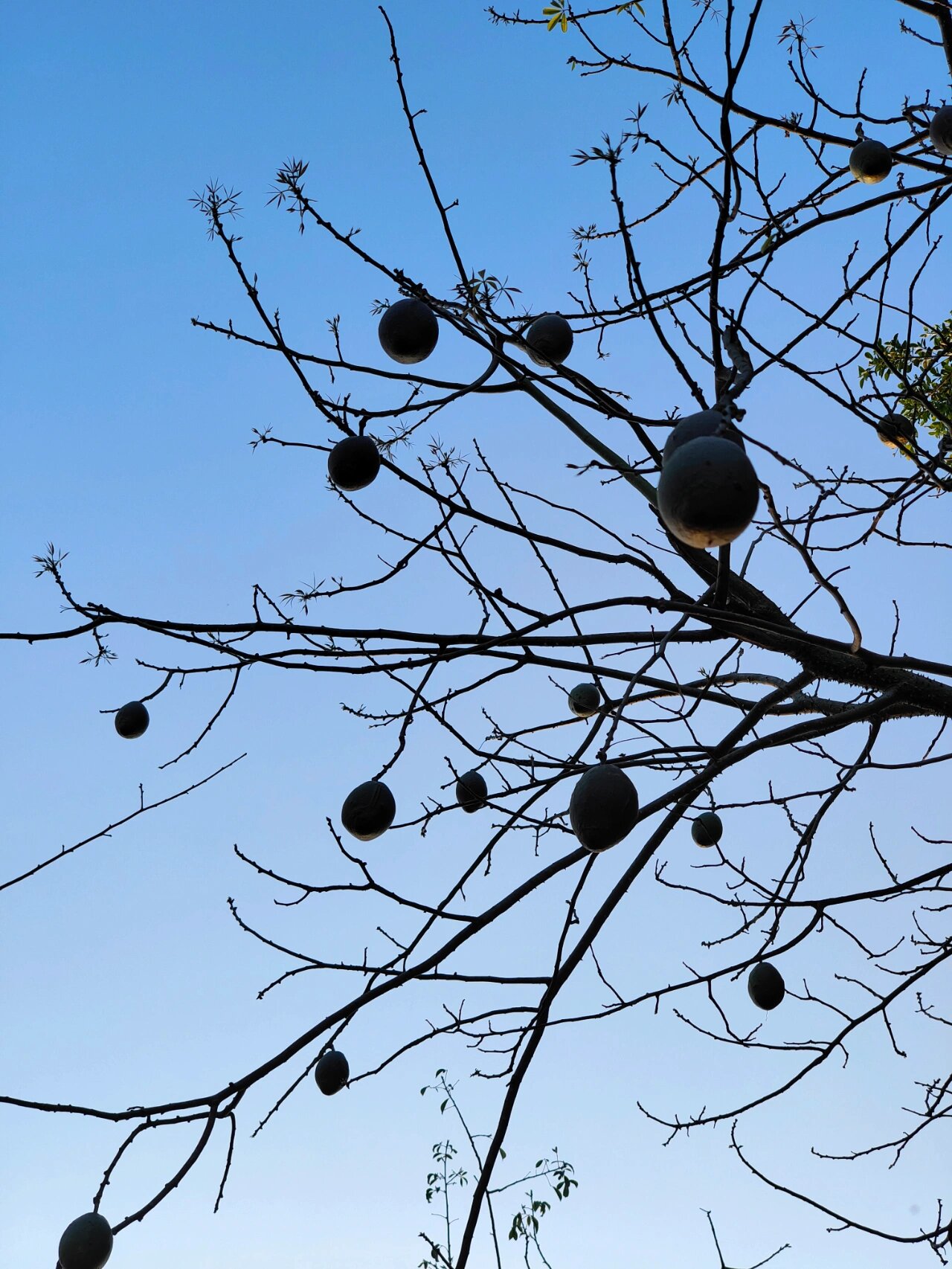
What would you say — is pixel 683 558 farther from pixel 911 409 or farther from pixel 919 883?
pixel 911 409

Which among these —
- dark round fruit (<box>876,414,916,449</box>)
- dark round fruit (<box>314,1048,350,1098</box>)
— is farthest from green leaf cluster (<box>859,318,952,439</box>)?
dark round fruit (<box>314,1048,350,1098</box>)

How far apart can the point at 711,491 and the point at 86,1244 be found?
1.73 meters

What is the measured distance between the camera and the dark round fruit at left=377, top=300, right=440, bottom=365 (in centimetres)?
260

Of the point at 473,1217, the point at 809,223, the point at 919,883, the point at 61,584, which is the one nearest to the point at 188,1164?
the point at 473,1217

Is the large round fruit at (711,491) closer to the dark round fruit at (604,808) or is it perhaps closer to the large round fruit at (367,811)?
the dark round fruit at (604,808)

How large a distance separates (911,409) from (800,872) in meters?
3.10

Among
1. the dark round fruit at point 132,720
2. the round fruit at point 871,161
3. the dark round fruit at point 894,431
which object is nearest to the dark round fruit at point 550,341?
the dark round fruit at point 894,431

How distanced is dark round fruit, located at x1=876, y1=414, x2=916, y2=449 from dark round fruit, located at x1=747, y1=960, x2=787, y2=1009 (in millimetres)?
1828

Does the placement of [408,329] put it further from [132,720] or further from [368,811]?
[132,720]

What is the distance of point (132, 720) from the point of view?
3373 millimetres

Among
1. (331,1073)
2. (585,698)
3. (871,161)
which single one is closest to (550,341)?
(585,698)

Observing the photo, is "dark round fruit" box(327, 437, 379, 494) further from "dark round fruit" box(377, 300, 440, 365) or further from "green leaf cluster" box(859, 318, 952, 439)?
"green leaf cluster" box(859, 318, 952, 439)

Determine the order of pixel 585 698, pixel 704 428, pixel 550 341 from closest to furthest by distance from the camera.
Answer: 1. pixel 704 428
2. pixel 550 341
3. pixel 585 698

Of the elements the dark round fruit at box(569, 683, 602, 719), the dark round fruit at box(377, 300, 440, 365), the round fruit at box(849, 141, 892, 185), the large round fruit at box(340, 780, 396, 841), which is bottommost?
the large round fruit at box(340, 780, 396, 841)
